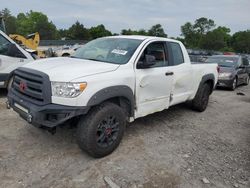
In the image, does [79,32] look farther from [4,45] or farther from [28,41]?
[4,45]

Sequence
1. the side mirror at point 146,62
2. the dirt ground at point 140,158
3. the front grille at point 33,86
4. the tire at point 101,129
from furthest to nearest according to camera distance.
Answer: the side mirror at point 146,62 → the tire at point 101,129 → the front grille at point 33,86 → the dirt ground at point 140,158

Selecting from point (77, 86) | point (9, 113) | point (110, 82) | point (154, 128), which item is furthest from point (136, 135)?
point (9, 113)

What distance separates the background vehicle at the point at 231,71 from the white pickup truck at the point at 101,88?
5.63 meters

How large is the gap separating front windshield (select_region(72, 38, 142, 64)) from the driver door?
243 millimetres

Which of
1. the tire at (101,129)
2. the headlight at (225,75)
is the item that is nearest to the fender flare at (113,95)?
the tire at (101,129)

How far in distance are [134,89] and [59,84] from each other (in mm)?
1276

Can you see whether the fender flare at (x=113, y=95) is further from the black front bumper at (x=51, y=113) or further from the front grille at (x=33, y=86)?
the front grille at (x=33, y=86)

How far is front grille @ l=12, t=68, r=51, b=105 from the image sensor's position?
3371 mm

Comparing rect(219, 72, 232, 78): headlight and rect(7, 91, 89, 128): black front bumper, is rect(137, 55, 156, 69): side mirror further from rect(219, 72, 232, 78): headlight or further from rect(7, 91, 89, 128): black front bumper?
rect(219, 72, 232, 78): headlight

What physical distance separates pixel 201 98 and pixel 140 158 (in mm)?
3154

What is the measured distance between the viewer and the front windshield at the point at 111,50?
4.23m

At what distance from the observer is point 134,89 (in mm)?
4082

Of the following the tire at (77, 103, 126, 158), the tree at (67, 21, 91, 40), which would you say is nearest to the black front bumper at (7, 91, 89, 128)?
the tire at (77, 103, 126, 158)

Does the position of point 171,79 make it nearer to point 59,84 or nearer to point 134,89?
point 134,89
